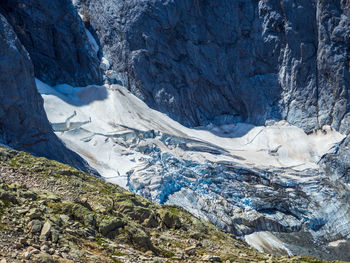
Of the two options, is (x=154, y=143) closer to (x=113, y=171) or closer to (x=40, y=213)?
(x=113, y=171)

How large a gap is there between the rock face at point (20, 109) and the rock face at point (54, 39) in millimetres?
26134

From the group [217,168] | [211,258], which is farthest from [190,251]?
[217,168]

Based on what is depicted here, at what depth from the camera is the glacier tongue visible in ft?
208

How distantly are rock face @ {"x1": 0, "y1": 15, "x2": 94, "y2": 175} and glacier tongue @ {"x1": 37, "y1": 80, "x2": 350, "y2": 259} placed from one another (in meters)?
11.3

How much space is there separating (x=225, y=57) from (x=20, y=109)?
5154cm

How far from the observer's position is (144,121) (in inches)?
3142

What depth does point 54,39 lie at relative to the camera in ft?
272

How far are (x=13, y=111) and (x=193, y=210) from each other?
80.2 ft

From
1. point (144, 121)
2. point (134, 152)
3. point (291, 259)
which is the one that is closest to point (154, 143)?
point (134, 152)

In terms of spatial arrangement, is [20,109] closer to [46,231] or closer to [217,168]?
[217,168]

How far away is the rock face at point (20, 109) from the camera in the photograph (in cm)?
5059

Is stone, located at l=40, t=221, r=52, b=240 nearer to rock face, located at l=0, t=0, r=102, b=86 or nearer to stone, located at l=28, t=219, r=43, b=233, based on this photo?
stone, located at l=28, t=219, r=43, b=233

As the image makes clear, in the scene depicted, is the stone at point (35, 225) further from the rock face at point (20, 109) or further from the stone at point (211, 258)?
the rock face at point (20, 109)

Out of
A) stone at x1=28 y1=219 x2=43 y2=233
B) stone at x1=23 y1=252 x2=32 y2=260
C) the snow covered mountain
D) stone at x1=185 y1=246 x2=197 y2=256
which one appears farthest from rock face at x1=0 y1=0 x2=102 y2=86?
stone at x1=23 y1=252 x2=32 y2=260
